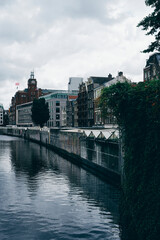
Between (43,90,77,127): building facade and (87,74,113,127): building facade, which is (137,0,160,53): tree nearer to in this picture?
(87,74,113,127): building facade

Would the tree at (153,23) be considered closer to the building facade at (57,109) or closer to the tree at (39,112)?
the tree at (39,112)

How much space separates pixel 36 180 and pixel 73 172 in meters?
4.07

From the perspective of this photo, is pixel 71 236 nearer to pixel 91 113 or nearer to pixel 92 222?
pixel 92 222

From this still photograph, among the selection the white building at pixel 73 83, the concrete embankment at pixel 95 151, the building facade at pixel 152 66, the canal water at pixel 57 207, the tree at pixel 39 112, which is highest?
the white building at pixel 73 83

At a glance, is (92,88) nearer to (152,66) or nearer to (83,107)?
(83,107)

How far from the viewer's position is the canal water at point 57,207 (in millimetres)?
10086

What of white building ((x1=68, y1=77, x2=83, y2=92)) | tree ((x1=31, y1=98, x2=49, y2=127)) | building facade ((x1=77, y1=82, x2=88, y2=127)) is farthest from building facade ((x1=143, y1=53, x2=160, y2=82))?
white building ((x1=68, y1=77, x2=83, y2=92))

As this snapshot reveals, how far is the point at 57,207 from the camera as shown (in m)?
13.0

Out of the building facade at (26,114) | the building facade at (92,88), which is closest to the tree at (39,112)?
the building facade at (92,88)

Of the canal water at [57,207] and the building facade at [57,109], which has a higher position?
the building facade at [57,109]

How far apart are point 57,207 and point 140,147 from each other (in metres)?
5.85

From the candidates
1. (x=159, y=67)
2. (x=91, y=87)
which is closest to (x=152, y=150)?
(x=159, y=67)

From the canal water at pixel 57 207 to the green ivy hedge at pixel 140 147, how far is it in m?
1.31

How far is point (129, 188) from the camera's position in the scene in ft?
32.3
